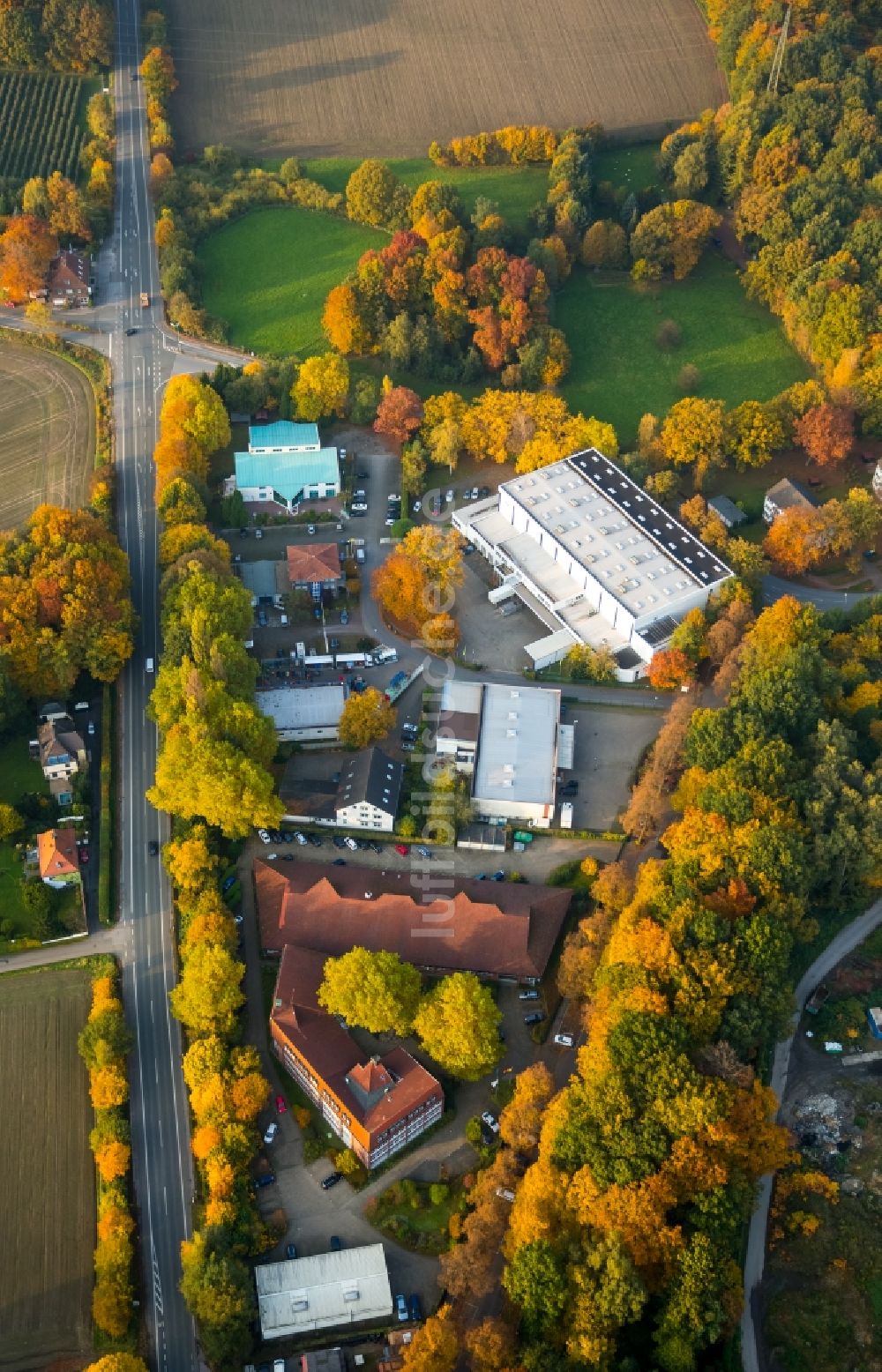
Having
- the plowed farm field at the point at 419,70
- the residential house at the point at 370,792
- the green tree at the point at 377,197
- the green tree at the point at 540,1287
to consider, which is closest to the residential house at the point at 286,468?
the residential house at the point at 370,792

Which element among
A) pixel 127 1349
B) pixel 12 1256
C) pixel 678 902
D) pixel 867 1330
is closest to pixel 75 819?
pixel 12 1256

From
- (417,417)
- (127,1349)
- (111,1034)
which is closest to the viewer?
(127,1349)

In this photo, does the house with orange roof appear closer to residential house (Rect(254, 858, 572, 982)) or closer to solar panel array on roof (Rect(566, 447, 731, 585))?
residential house (Rect(254, 858, 572, 982))

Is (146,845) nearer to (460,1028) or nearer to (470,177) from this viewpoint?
(460,1028)

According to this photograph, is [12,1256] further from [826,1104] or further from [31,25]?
[31,25]

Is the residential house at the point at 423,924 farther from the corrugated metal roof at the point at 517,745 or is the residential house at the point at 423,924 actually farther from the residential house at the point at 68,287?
the residential house at the point at 68,287

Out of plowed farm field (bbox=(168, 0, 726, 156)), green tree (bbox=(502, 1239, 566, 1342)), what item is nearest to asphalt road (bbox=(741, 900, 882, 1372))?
green tree (bbox=(502, 1239, 566, 1342))
